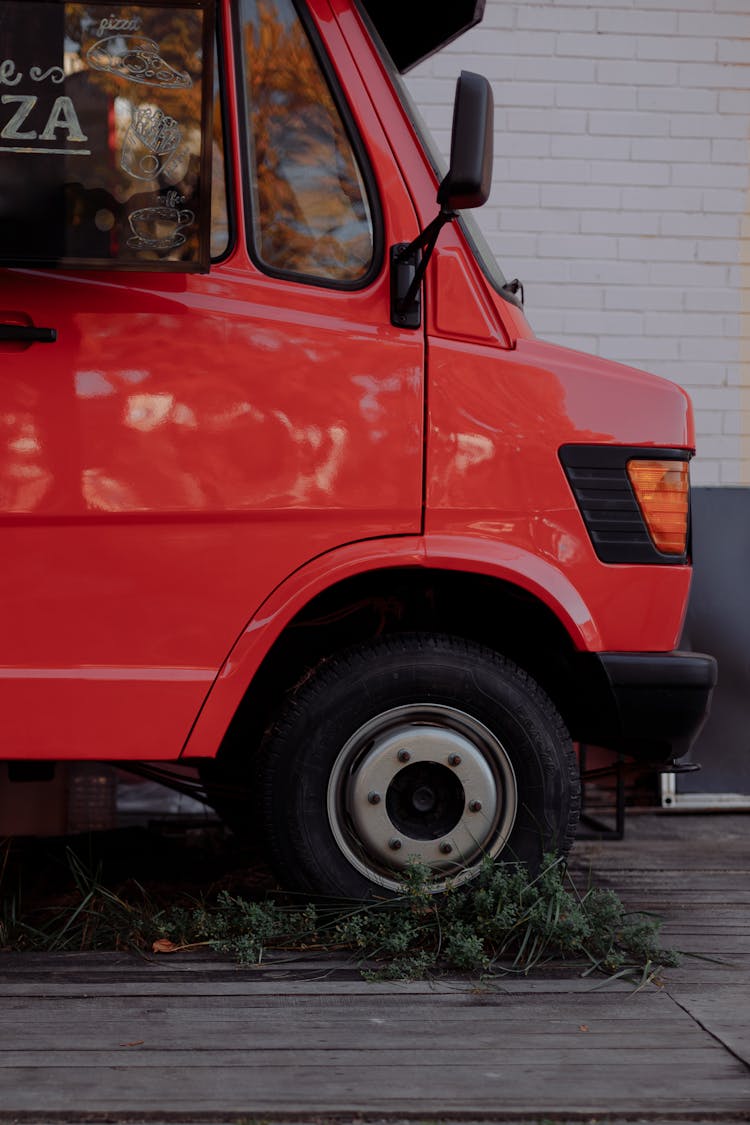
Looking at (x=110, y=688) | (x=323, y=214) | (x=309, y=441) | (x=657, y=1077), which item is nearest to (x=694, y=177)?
(x=323, y=214)

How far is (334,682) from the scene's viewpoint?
313 cm

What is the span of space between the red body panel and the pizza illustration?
269 millimetres

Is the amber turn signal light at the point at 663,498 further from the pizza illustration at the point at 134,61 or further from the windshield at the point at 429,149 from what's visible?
the pizza illustration at the point at 134,61

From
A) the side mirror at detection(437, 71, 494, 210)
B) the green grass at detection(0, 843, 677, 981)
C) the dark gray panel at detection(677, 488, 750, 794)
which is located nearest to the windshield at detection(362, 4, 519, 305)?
the side mirror at detection(437, 71, 494, 210)

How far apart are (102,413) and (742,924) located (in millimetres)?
2386

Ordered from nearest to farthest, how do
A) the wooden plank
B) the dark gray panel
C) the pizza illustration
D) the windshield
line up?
1. the wooden plank
2. the pizza illustration
3. the windshield
4. the dark gray panel

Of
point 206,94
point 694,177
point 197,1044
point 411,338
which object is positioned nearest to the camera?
point 197,1044

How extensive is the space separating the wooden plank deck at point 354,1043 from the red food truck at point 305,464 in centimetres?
46

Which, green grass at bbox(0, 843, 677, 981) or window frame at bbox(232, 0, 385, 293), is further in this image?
window frame at bbox(232, 0, 385, 293)

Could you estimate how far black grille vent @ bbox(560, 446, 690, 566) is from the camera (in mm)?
3125

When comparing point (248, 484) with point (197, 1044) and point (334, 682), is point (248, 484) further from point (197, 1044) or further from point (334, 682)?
point (197, 1044)

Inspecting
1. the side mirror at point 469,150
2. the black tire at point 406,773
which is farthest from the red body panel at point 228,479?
the side mirror at point 469,150

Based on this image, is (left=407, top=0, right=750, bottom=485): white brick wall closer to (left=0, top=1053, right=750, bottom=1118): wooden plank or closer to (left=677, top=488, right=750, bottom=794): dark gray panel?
(left=677, top=488, right=750, bottom=794): dark gray panel

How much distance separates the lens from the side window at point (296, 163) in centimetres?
311
